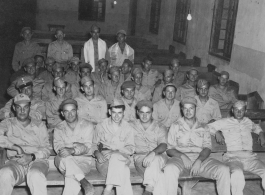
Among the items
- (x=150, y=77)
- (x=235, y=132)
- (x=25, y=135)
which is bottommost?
(x=25, y=135)

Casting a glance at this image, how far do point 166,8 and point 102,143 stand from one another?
869cm

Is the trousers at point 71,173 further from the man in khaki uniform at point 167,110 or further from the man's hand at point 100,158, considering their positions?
the man in khaki uniform at point 167,110

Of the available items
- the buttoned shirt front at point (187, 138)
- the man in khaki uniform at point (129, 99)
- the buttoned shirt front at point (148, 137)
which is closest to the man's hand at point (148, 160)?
the buttoned shirt front at point (148, 137)

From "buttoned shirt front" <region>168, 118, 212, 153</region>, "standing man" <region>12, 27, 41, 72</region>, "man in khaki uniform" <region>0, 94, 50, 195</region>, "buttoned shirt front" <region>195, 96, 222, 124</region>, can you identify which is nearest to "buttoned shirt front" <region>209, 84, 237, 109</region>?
"buttoned shirt front" <region>195, 96, 222, 124</region>

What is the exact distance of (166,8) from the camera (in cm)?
1225

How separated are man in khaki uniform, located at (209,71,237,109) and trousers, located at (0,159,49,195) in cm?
393

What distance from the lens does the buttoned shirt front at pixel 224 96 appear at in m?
6.74

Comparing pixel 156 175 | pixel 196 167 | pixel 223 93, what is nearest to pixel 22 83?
pixel 156 175

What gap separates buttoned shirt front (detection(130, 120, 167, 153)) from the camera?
4.70 metres

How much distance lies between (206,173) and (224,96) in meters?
2.70

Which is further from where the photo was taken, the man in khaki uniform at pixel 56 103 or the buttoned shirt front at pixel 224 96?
the buttoned shirt front at pixel 224 96

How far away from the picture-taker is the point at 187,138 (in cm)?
472

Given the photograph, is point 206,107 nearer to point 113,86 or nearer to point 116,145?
point 113,86

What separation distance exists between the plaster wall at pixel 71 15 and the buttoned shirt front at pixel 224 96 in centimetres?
1092
